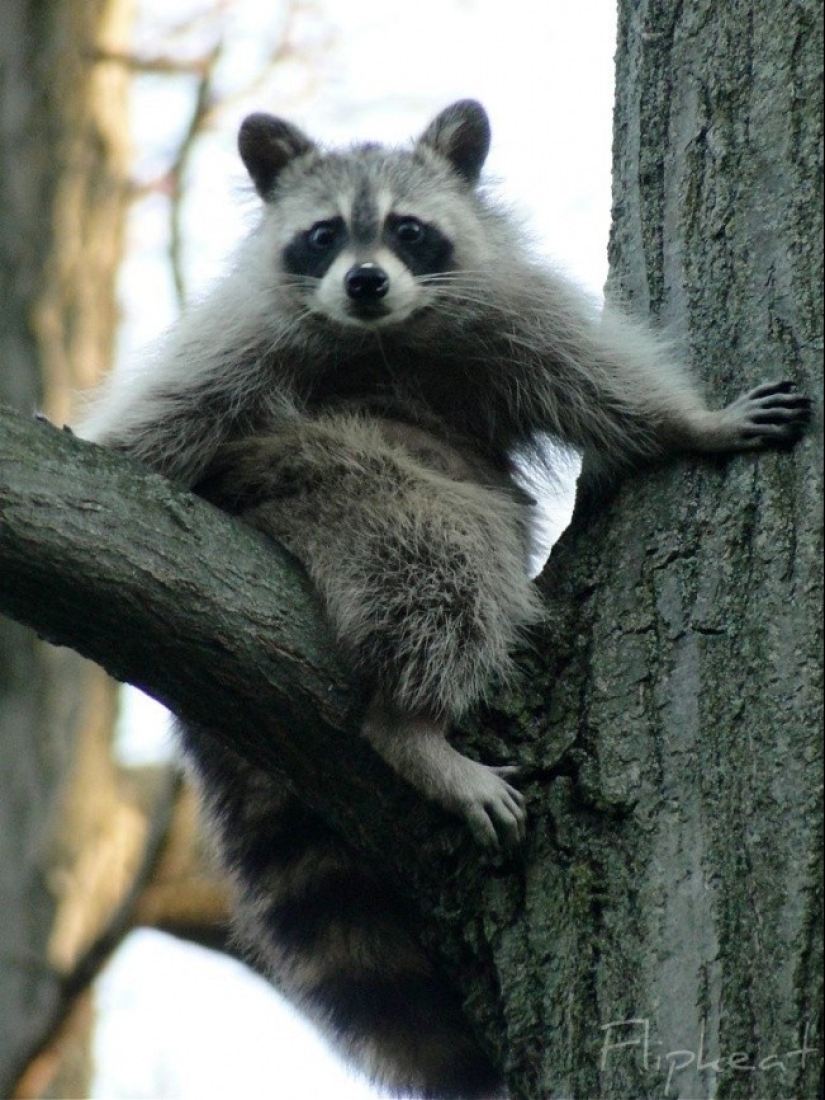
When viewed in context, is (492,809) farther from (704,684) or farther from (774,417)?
(774,417)

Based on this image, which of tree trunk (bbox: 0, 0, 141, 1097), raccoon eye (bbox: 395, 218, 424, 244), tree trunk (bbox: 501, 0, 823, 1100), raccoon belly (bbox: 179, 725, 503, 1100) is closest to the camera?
tree trunk (bbox: 501, 0, 823, 1100)

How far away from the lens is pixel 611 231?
337cm

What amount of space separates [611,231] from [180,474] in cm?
109

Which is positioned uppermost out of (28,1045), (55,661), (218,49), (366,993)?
(218,49)

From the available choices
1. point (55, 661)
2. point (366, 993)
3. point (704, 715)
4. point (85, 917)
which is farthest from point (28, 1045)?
point (704, 715)

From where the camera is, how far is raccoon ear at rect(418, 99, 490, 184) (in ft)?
14.1

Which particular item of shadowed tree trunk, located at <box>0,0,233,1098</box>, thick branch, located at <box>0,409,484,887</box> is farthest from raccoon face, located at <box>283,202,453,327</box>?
shadowed tree trunk, located at <box>0,0,233,1098</box>

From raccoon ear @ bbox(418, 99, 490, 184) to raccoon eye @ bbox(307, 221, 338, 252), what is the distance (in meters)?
0.51

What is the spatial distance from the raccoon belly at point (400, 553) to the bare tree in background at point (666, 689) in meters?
0.10

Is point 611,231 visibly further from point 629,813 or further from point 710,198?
point 629,813

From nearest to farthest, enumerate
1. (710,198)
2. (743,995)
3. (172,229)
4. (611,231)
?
(743,995) → (710,198) → (611,231) → (172,229)

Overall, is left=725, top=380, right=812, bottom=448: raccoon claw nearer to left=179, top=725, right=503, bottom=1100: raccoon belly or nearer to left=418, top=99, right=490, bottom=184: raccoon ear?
left=179, top=725, right=503, bottom=1100: raccoon belly

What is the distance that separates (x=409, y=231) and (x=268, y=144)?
582mm

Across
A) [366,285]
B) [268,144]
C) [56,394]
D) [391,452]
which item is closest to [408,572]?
[391,452]
